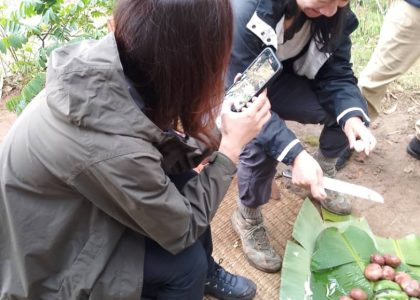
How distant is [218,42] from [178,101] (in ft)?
0.57

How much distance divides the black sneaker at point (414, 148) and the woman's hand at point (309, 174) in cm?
131

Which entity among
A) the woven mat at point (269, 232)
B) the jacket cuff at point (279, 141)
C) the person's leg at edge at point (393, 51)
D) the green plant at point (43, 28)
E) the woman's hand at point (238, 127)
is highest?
the woman's hand at point (238, 127)

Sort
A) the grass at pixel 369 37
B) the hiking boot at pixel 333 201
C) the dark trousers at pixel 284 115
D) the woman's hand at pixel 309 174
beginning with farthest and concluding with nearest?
the grass at pixel 369 37, the hiking boot at pixel 333 201, the dark trousers at pixel 284 115, the woman's hand at pixel 309 174

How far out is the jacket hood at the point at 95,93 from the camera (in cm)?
94

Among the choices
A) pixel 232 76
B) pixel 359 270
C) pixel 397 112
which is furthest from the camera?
pixel 397 112

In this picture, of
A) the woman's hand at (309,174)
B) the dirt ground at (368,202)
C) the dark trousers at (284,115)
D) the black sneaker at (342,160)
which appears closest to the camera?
the woman's hand at (309,174)

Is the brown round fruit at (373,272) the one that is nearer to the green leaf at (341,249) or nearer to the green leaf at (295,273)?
the green leaf at (341,249)

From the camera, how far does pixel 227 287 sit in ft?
5.68

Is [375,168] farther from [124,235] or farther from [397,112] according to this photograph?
[124,235]

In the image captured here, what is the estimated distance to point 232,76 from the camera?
1607mm

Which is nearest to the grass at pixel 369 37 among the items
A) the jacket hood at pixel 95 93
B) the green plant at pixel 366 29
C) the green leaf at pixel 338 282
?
the green plant at pixel 366 29

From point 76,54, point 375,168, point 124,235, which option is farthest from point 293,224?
point 76,54

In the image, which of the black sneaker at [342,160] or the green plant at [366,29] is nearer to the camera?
the black sneaker at [342,160]

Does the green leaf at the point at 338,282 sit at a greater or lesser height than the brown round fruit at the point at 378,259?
lesser
